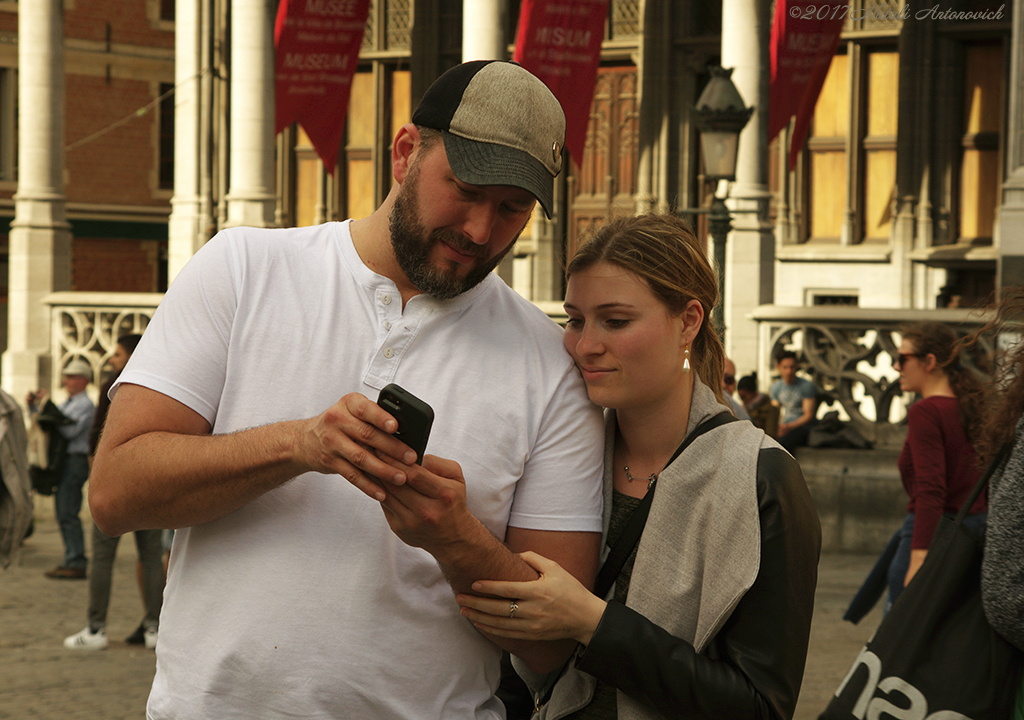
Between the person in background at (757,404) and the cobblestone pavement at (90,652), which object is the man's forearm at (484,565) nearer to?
the cobblestone pavement at (90,652)

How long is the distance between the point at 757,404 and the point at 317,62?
688 centimetres

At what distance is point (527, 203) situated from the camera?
2141mm

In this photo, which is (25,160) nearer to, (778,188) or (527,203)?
(778,188)

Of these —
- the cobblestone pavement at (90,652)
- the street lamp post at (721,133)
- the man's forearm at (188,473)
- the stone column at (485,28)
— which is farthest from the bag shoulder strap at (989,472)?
the stone column at (485,28)

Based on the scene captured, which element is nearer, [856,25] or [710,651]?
[710,651]

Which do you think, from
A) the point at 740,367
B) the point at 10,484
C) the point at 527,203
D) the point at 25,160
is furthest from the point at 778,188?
the point at 527,203

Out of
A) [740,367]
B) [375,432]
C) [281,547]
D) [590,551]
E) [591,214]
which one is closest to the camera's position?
[375,432]

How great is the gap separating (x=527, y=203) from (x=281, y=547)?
2.35ft

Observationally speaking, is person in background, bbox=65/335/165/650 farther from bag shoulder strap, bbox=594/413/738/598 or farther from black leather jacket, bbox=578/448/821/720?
black leather jacket, bbox=578/448/821/720

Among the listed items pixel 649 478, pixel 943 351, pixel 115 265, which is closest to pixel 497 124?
pixel 649 478

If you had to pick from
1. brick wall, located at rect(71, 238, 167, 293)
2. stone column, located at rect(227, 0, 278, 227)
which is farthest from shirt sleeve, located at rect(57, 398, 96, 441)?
brick wall, located at rect(71, 238, 167, 293)

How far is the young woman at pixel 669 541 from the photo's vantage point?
2.08 m

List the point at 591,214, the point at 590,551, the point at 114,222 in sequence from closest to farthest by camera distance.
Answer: the point at 590,551 → the point at 591,214 → the point at 114,222

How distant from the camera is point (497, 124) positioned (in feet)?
6.81
